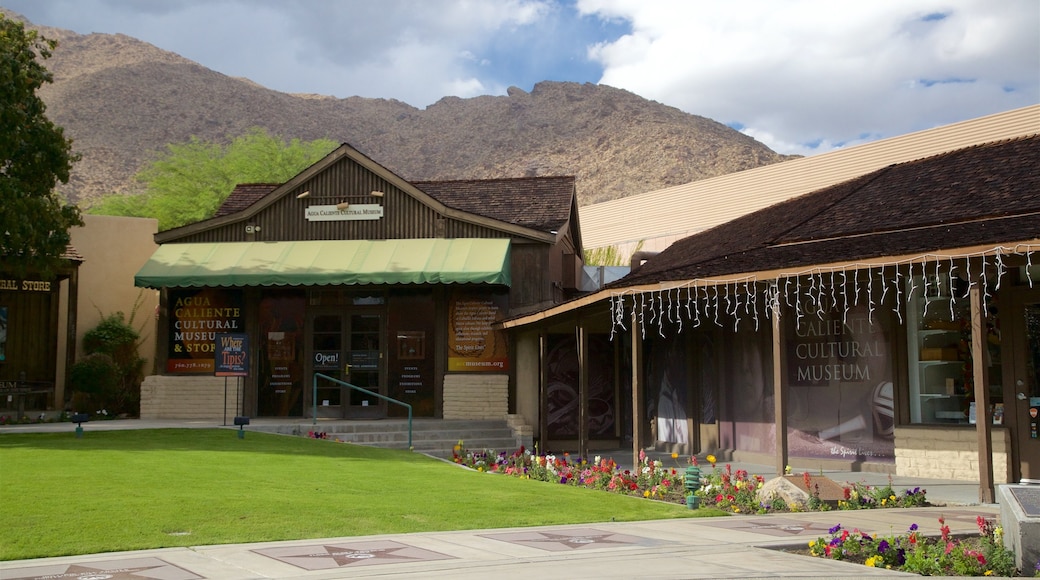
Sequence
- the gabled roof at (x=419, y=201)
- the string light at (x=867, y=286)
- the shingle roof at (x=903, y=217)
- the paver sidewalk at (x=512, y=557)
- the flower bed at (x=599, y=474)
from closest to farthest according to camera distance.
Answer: the paver sidewalk at (x=512, y=557) → the string light at (x=867, y=286) → the shingle roof at (x=903, y=217) → the flower bed at (x=599, y=474) → the gabled roof at (x=419, y=201)

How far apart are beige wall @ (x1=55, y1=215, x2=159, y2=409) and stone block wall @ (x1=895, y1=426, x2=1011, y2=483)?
2073cm

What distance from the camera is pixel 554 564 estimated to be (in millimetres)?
7965

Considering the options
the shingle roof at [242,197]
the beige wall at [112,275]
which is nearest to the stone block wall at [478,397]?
the shingle roof at [242,197]

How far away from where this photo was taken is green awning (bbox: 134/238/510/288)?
21859mm

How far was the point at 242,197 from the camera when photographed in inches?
1060

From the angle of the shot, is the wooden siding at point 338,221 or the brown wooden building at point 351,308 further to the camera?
the wooden siding at point 338,221

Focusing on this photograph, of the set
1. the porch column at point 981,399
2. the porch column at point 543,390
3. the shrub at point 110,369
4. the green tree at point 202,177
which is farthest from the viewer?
the green tree at point 202,177

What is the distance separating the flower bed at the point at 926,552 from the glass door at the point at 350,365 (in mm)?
15235

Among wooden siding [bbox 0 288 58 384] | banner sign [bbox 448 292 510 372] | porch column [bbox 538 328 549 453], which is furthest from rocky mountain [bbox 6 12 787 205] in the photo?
porch column [bbox 538 328 549 453]

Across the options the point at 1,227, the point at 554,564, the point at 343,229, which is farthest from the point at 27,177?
the point at 554,564

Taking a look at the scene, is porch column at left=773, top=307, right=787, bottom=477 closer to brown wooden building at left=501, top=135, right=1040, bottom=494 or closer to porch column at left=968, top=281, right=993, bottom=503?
brown wooden building at left=501, top=135, right=1040, bottom=494

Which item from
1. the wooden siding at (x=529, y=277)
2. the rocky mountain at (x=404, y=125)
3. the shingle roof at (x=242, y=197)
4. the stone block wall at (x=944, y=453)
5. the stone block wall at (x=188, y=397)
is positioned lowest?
the stone block wall at (x=944, y=453)

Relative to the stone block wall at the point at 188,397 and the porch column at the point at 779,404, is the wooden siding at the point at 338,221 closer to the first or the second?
the stone block wall at the point at 188,397

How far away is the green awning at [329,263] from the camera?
861 inches
